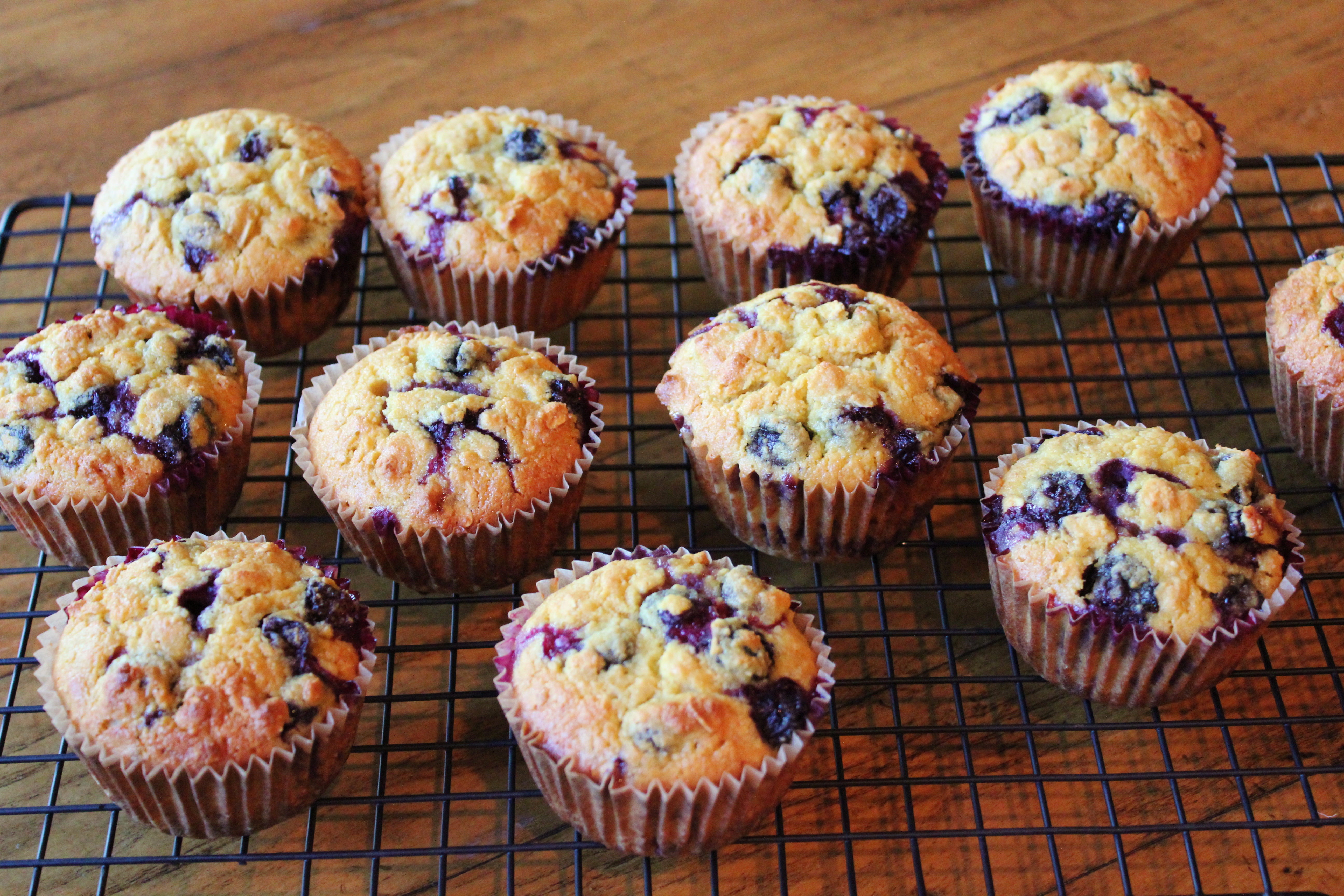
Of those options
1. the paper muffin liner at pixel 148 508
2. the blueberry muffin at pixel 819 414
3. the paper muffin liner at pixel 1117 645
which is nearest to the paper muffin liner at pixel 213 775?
the paper muffin liner at pixel 148 508

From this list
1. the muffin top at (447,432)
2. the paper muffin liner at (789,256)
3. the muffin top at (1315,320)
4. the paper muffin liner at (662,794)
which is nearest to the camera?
the paper muffin liner at (662,794)

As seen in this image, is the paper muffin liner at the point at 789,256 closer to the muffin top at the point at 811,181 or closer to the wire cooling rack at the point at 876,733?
the muffin top at the point at 811,181

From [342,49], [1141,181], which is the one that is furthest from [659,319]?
[342,49]

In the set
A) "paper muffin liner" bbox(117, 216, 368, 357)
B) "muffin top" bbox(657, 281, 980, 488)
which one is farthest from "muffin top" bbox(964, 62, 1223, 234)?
"paper muffin liner" bbox(117, 216, 368, 357)

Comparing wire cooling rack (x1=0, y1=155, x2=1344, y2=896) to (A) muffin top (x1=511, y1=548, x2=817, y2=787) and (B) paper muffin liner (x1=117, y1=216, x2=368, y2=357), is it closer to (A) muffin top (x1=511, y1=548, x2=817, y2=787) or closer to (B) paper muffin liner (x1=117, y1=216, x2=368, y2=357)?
(B) paper muffin liner (x1=117, y1=216, x2=368, y2=357)

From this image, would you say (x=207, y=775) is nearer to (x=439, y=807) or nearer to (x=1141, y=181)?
(x=439, y=807)

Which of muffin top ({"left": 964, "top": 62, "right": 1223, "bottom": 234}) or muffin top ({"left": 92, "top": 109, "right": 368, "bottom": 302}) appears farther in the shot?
muffin top ({"left": 964, "top": 62, "right": 1223, "bottom": 234})
